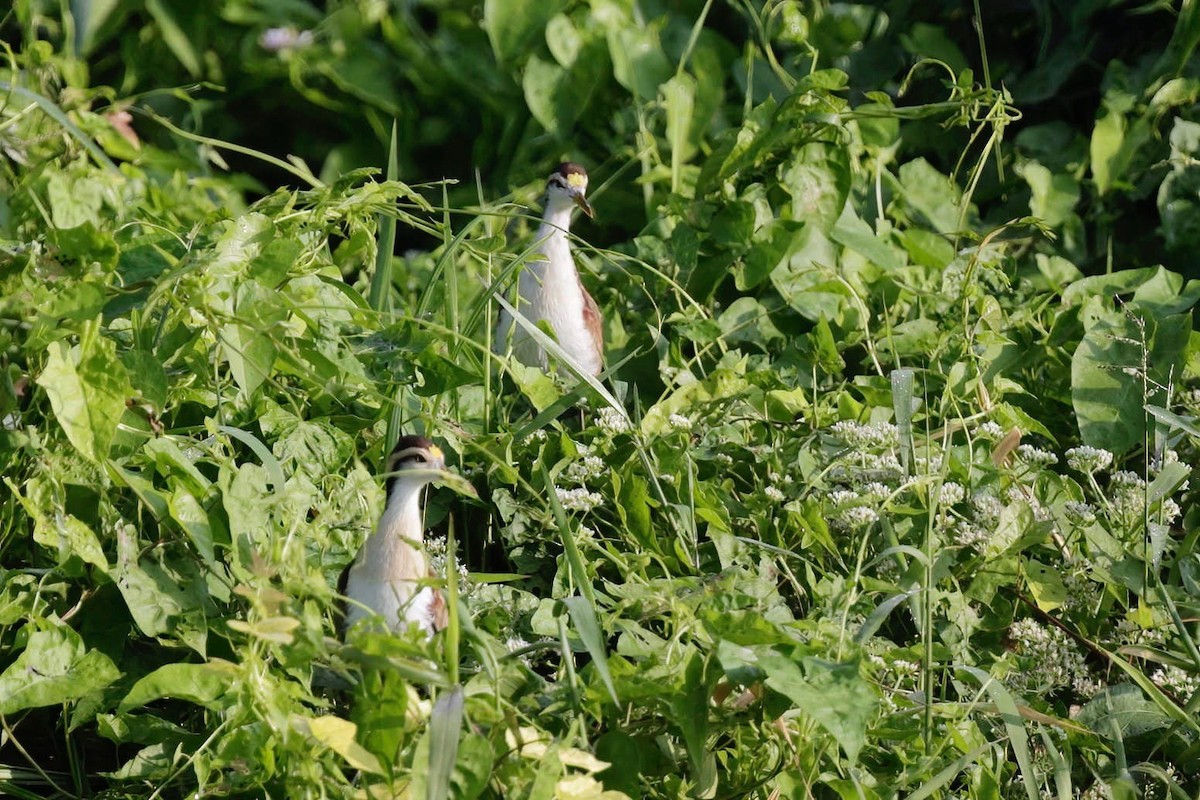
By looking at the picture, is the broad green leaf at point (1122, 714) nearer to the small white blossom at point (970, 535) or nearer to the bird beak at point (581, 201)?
the small white blossom at point (970, 535)

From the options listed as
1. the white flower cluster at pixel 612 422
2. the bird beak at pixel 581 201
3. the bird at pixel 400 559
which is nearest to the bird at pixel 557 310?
the bird beak at pixel 581 201

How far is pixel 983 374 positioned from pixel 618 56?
1.59 meters

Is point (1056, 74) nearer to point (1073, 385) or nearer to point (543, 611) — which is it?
point (1073, 385)

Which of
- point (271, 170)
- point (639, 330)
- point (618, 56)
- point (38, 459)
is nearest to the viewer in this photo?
point (38, 459)

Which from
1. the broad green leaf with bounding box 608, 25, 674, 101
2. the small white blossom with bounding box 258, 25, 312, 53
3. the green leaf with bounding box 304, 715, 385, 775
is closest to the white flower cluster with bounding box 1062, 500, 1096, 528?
the green leaf with bounding box 304, 715, 385, 775

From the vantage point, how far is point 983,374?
306 cm

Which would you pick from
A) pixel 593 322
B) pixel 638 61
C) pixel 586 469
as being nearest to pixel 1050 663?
pixel 586 469

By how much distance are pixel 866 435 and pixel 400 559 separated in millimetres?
858

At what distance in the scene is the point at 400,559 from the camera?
2326mm

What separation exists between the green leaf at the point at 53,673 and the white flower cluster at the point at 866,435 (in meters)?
1.29

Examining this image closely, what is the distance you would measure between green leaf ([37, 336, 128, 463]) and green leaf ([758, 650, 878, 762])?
1.00 metres

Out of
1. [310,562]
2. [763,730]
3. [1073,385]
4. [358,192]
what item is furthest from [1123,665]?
[358,192]

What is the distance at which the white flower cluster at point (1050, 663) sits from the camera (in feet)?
8.08

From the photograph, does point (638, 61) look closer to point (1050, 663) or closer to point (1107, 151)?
point (1107, 151)
